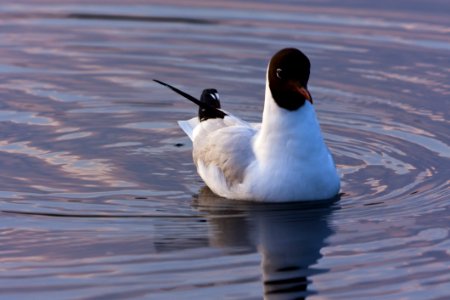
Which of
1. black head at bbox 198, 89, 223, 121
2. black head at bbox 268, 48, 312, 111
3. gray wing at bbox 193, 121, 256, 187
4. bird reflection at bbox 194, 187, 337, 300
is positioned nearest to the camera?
bird reflection at bbox 194, 187, 337, 300

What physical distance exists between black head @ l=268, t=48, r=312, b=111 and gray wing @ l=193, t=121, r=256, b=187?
1.77 feet

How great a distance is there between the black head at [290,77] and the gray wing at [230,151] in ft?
1.77

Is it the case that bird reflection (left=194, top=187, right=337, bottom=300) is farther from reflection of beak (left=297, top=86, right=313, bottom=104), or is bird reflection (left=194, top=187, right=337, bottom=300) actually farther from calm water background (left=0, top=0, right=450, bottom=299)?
reflection of beak (left=297, top=86, right=313, bottom=104)

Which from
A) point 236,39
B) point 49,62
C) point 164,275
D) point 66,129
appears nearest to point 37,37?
point 49,62

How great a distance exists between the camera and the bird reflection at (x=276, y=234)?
848cm

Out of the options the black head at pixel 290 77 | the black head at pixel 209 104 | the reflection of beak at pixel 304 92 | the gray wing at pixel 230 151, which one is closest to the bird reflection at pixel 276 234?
the gray wing at pixel 230 151

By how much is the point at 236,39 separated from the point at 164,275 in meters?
8.58

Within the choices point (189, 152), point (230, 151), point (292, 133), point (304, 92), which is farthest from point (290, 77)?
point (189, 152)

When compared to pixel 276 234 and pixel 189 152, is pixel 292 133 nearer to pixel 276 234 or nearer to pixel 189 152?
pixel 276 234

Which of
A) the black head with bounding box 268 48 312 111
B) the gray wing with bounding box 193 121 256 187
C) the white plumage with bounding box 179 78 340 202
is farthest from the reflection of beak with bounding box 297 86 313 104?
the gray wing with bounding box 193 121 256 187

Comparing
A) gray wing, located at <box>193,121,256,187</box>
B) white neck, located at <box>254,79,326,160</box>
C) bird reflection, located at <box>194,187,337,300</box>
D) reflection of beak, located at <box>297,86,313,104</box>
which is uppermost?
reflection of beak, located at <box>297,86,313,104</box>

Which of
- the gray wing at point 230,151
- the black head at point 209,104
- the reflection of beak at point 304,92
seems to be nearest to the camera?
the reflection of beak at point 304,92

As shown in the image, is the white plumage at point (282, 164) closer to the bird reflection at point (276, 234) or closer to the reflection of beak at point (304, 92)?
the bird reflection at point (276, 234)

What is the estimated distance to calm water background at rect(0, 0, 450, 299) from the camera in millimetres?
8562
